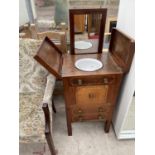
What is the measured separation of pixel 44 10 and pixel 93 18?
68 cm

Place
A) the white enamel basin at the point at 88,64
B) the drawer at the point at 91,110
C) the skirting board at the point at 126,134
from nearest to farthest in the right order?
the white enamel basin at the point at 88,64 → the drawer at the point at 91,110 → the skirting board at the point at 126,134

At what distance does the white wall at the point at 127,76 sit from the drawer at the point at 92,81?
0.46ft

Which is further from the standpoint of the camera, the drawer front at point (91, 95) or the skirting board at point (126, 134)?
the skirting board at point (126, 134)

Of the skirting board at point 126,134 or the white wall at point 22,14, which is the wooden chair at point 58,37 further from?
the skirting board at point 126,134

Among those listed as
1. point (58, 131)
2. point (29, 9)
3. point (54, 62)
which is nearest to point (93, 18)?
point (54, 62)

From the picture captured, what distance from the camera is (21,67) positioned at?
1.43 metres

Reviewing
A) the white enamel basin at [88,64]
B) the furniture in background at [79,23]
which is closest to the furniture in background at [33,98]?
the white enamel basin at [88,64]

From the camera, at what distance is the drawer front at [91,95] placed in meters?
1.24

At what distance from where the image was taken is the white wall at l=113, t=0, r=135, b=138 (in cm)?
109

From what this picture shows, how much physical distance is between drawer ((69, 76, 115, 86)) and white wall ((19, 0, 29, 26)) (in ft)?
3.55

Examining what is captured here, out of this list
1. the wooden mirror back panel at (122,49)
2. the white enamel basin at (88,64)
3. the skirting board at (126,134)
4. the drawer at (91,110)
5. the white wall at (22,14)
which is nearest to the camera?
the wooden mirror back panel at (122,49)

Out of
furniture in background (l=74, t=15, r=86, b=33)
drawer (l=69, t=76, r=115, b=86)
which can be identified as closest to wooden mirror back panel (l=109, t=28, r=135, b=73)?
drawer (l=69, t=76, r=115, b=86)

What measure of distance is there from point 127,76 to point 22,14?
1374 mm
